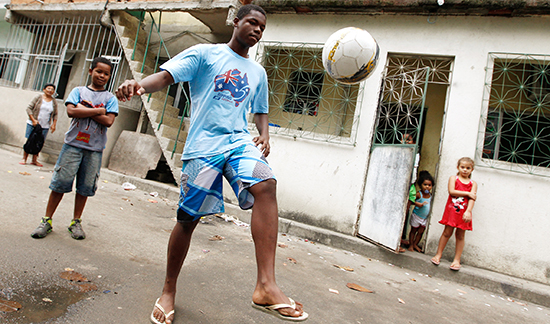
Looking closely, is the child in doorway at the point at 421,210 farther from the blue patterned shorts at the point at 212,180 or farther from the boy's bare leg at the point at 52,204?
the boy's bare leg at the point at 52,204

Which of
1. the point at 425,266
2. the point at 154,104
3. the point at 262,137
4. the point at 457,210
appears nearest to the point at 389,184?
the point at 457,210

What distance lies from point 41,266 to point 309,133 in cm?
440

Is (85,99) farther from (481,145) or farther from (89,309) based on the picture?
(481,145)

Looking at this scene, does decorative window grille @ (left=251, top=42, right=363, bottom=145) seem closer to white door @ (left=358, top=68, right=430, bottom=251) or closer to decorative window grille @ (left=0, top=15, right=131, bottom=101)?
white door @ (left=358, top=68, right=430, bottom=251)

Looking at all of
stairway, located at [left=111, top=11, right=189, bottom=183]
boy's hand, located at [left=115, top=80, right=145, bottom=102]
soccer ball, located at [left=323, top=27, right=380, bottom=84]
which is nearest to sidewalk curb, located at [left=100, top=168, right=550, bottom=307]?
stairway, located at [left=111, top=11, right=189, bottom=183]

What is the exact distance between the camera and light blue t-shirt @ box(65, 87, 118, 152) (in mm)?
3039

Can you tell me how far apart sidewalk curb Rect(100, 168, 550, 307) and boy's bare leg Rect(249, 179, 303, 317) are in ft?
12.0

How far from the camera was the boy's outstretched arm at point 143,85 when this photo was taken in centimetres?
157

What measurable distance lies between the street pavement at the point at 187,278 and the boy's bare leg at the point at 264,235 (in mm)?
594

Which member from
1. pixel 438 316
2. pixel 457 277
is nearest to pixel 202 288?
pixel 438 316

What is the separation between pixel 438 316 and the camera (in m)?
2.84

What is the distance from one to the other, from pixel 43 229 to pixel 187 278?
1368 millimetres

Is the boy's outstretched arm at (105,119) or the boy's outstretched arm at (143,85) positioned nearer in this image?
the boy's outstretched arm at (143,85)

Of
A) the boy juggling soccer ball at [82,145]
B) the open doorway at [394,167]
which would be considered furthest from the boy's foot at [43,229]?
the open doorway at [394,167]
